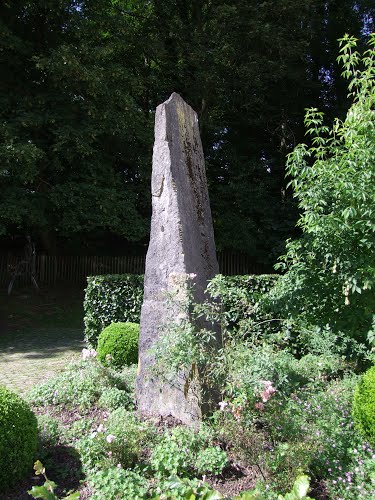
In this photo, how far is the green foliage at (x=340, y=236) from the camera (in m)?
5.02

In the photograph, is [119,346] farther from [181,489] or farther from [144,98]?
[144,98]

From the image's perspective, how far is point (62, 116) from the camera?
Answer: 14.2 m

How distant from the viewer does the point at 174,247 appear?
16.5 feet

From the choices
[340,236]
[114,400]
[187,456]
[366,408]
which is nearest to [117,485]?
[187,456]

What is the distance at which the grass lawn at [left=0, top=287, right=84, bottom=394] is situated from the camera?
8.53 metres

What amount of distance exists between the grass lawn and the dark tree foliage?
2647 millimetres

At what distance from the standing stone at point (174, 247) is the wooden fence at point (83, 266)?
1394cm

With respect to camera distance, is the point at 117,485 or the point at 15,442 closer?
the point at 117,485

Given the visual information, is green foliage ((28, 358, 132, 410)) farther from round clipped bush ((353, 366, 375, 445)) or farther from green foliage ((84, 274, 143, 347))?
green foliage ((84, 274, 143, 347))

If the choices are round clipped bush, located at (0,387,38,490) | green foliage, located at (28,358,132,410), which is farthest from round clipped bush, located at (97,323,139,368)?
round clipped bush, located at (0,387,38,490)

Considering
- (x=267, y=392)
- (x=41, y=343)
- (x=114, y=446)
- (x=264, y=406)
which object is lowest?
(x=41, y=343)

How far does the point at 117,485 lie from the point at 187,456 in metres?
0.73

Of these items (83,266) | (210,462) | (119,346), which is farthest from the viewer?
(83,266)

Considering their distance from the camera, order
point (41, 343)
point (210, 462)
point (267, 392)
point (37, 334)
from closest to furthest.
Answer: point (267, 392) → point (210, 462) → point (41, 343) → point (37, 334)
